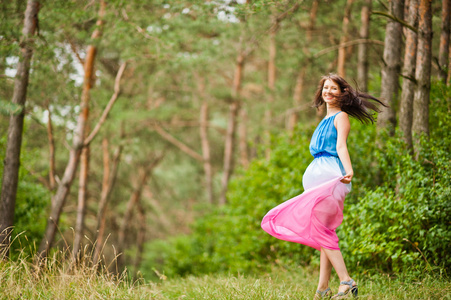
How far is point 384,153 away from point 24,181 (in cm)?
706

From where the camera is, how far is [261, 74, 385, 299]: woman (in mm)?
3547

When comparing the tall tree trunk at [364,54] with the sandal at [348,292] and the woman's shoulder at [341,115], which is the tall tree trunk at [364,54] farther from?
the sandal at [348,292]

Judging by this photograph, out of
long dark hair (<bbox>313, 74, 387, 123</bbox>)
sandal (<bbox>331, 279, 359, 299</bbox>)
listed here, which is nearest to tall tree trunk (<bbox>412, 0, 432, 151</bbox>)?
long dark hair (<bbox>313, 74, 387, 123</bbox>)

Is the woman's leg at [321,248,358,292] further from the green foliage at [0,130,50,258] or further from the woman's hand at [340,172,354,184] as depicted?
the green foliage at [0,130,50,258]

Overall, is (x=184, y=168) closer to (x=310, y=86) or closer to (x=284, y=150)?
(x=310, y=86)

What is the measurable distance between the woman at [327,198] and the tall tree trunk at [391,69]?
2.79 m

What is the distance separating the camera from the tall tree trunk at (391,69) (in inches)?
253

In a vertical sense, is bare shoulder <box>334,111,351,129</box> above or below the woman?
above

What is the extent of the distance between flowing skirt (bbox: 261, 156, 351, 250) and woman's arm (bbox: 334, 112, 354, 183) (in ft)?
0.26

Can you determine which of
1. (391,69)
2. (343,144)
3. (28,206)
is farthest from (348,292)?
(28,206)

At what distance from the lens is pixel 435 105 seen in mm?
6055

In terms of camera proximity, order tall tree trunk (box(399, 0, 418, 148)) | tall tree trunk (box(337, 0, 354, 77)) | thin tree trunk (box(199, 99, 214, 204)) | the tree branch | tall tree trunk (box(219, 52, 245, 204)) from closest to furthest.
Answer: tall tree trunk (box(399, 0, 418, 148)) < the tree branch < tall tree trunk (box(337, 0, 354, 77)) < tall tree trunk (box(219, 52, 245, 204)) < thin tree trunk (box(199, 99, 214, 204))

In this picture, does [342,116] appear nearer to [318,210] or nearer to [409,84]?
[318,210]

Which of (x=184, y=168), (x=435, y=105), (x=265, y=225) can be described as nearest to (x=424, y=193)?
(x=265, y=225)
